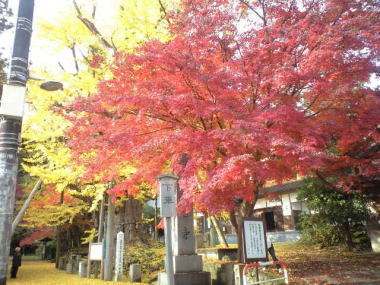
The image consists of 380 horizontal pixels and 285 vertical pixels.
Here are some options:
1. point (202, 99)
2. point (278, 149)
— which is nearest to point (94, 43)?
point (202, 99)

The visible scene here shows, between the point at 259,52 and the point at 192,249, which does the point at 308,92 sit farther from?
the point at 192,249

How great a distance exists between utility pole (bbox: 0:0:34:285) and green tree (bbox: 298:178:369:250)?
507 inches

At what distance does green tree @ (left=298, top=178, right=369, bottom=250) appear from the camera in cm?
1384

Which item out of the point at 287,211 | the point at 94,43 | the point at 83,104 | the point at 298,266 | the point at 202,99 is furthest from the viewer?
the point at 287,211

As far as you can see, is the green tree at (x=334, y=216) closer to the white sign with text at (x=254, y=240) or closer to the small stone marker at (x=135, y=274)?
the white sign with text at (x=254, y=240)

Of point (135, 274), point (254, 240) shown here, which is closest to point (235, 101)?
point (254, 240)

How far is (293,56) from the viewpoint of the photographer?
29.0 feet

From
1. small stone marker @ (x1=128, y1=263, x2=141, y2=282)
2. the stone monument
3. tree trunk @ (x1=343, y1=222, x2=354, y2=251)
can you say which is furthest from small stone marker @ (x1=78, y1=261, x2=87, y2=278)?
tree trunk @ (x1=343, y1=222, x2=354, y2=251)

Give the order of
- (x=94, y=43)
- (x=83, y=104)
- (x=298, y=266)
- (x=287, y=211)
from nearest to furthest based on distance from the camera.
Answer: (x=83, y=104) < (x=298, y=266) < (x=94, y=43) < (x=287, y=211)

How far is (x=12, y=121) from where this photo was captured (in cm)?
579

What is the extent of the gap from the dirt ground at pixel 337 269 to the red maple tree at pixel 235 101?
2949mm

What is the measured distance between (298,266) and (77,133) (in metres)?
8.55

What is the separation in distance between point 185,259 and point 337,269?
16.0 ft

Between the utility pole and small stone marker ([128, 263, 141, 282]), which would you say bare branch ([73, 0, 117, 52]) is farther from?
small stone marker ([128, 263, 141, 282])
